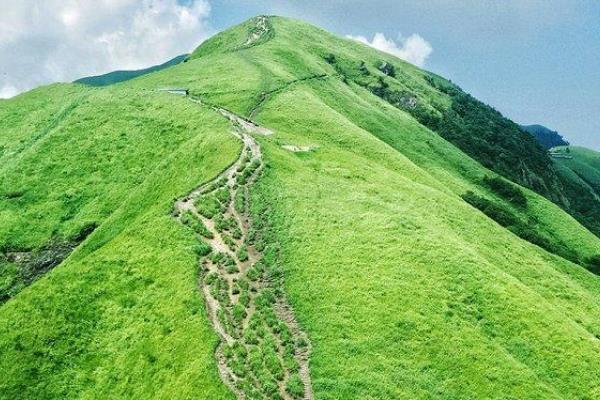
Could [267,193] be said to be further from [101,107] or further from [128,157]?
Result: [101,107]

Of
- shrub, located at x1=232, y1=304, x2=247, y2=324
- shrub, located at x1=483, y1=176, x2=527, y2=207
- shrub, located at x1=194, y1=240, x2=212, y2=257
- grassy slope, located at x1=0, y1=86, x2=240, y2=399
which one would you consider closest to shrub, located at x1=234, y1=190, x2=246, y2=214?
grassy slope, located at x1=0, y1=86, x2=240, y2=399

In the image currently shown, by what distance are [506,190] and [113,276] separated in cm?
9385

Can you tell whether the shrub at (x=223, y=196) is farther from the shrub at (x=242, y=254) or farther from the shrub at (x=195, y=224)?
the shrub at (x=242, y=254)

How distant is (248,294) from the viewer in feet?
148

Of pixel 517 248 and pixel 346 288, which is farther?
pixel 517 248

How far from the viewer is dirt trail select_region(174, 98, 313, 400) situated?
37000 millimetres

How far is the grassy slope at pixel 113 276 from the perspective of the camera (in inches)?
1608

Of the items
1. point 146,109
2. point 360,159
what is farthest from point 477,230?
point 146,109

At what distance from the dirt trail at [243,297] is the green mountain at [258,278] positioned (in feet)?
0.51

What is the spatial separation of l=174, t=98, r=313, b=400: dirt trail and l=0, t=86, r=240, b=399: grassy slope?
1.44 metres

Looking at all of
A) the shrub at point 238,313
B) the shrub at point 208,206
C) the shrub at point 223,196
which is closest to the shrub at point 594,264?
the shrub at point 223,196

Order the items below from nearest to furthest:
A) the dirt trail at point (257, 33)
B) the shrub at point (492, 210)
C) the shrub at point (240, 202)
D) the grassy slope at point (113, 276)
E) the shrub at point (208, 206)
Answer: the grassy slope at point (113, 276)
the shrub at point (208, 206)
the shrub at point (240, 202)
the shrub at point (492, 210)
the dirt trail at point (257, 33)

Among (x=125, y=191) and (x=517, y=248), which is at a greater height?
(x=517, y=248)

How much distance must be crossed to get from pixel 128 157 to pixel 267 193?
96.3ft
